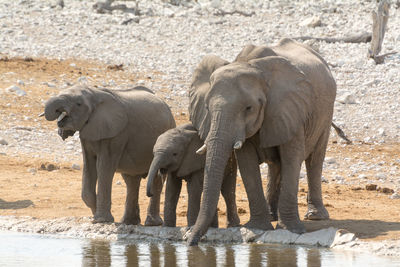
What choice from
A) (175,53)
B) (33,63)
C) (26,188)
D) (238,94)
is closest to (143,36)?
(175,53)

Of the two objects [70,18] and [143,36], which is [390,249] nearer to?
[143,36]

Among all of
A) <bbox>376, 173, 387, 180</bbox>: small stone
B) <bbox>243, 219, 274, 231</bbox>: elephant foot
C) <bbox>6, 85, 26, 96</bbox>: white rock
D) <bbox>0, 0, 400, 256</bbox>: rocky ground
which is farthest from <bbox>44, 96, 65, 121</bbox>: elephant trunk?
<bbox>6, 85, 26, 96</bbox>: white rock

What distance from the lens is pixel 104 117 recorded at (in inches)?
420

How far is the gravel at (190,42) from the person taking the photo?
1692 cm

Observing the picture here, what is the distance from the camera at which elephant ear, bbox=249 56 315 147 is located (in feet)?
32.3

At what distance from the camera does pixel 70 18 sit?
83.2 ft

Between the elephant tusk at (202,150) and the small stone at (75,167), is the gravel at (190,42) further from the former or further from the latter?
the elephant tusk at (202,150)

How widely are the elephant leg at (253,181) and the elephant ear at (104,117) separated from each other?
1426 millimetres

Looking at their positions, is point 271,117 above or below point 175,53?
below

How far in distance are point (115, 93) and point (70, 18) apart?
14686 mm

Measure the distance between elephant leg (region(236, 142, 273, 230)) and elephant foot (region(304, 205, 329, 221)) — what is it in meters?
1.18

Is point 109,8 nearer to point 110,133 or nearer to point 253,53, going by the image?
point 110,133

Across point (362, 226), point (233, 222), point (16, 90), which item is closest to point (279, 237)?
point (233, 222)

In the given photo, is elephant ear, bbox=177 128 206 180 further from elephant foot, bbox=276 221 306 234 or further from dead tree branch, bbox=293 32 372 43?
dead tree branch, bbox=293 32 372 43
